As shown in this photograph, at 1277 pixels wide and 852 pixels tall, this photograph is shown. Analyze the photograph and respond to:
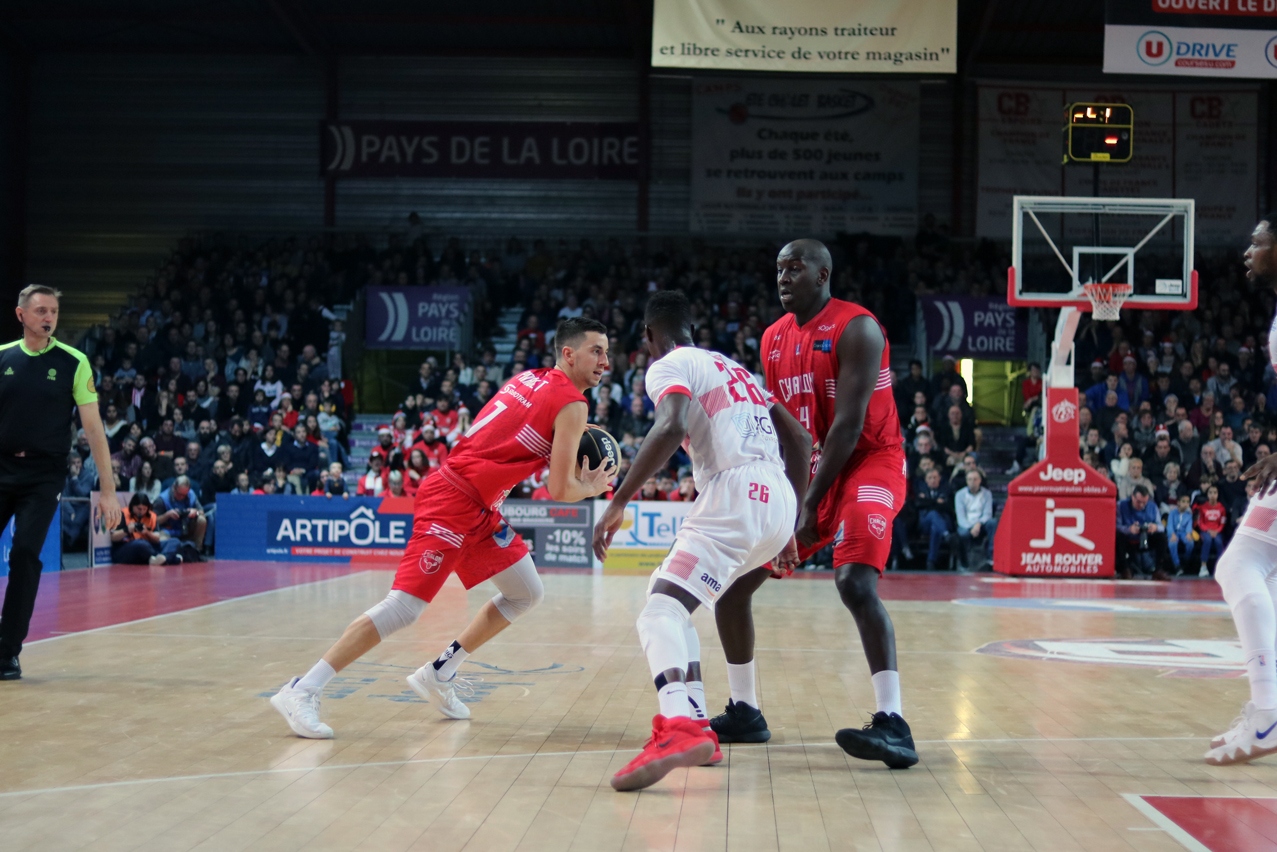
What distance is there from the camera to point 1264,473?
4.78 metres

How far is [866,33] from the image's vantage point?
13672 mm

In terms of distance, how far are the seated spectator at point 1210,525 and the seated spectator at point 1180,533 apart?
12cm

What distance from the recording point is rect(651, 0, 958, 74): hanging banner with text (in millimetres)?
13648

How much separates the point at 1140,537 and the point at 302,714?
13.7 m

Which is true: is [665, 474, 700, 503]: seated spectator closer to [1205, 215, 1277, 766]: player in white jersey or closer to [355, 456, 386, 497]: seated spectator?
[355, 456, 386, 497]: seated spectator

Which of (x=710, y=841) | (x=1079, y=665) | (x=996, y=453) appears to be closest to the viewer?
(x=710, y=841)

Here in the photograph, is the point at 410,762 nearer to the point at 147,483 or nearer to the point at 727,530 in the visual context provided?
the point at 727,530

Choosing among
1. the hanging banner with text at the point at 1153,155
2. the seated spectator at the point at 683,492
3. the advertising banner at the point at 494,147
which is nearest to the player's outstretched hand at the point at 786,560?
the seated spectator at the point at 683,492

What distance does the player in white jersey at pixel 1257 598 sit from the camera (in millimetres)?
4625

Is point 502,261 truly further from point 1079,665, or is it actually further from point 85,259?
point 1079,665

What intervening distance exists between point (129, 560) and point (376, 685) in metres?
10.2

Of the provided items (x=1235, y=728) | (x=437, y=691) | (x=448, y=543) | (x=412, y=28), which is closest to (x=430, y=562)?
(x=448, y=543)

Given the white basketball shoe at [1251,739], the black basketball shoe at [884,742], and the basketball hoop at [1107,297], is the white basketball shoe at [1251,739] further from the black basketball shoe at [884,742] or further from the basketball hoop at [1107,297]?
the basketball hoop at [1107,297]

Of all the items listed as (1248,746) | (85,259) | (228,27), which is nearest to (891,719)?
(1248,746)
